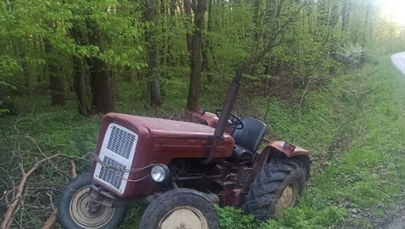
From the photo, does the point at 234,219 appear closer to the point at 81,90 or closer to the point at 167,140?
the point at 167,140

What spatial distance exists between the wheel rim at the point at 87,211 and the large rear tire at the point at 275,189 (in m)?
1.62

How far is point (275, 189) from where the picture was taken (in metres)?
5.41

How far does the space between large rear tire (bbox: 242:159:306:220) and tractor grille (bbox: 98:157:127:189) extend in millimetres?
1571

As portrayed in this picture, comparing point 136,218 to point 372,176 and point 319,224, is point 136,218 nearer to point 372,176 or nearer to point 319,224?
point 319,224

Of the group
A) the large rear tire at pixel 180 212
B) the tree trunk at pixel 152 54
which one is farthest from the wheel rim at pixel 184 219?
the tree trunk at pixel 152 54

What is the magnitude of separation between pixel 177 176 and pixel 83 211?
3.71 feet

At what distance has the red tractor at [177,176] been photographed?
14.9 ft

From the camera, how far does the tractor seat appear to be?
6.00 m

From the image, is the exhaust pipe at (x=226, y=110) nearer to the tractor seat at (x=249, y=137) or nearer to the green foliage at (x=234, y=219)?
the green foliage at (x=234, y=219)

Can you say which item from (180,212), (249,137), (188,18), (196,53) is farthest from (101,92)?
(180,212)

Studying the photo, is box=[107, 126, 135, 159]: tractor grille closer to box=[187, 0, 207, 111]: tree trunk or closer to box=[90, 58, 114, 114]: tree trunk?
box=[187, 0, 207, 111]: tree trunk

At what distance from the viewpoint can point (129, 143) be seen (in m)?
4.74

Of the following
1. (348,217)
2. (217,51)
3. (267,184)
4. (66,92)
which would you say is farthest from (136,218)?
(66,92)

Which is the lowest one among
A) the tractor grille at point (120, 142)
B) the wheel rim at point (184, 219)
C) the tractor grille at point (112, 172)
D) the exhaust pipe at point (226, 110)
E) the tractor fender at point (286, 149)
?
the wheel rim at point (184, 219)
